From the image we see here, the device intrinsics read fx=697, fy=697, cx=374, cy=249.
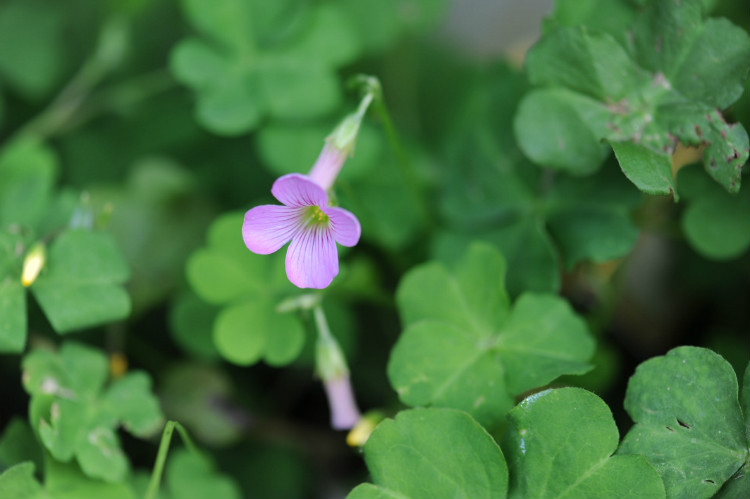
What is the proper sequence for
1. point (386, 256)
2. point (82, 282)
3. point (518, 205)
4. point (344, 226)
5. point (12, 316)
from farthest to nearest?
point (386, 256) < point (518, 205) < point (82, 282) < point (12, 316) < point (344, 226)

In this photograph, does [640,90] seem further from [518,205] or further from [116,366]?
[116,366]

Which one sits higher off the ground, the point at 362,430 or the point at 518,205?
the point at 518,205

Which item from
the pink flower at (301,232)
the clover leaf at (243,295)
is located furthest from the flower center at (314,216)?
the clover leaf at (243,295)

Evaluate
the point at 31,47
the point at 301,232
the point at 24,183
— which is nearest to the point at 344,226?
the point at 301,232

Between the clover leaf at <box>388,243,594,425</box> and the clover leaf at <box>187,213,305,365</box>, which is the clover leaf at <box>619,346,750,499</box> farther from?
the clover leaf at <box>187,213,305,365</box>

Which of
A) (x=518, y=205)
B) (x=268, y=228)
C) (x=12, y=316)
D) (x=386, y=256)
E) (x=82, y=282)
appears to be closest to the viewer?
(x=268, y=228)

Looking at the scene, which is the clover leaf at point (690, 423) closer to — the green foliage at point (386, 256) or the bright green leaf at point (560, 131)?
the green foliage at point (386, 256)

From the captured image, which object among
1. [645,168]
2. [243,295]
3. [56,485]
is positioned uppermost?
[645,168]

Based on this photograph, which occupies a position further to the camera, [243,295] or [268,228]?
[243,295]

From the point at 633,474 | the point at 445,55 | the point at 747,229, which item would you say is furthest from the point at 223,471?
the point at 445,55
